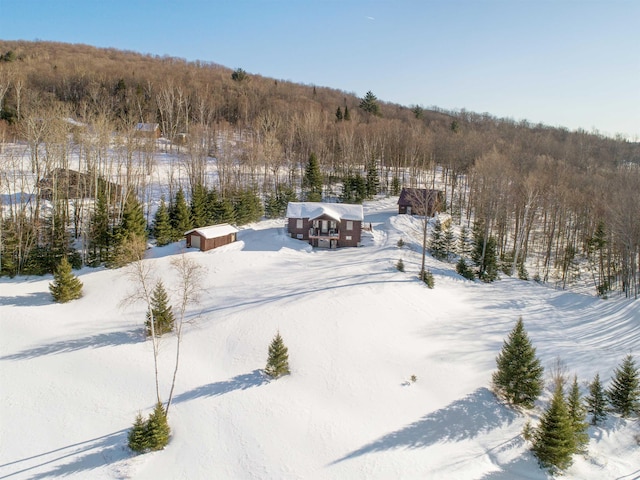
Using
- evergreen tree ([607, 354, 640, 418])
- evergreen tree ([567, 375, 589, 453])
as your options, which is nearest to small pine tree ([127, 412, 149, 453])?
evergreen tree ([567, 375, 589, 453])

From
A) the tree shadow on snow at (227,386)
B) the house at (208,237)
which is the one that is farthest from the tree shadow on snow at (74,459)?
the house at (208,237)

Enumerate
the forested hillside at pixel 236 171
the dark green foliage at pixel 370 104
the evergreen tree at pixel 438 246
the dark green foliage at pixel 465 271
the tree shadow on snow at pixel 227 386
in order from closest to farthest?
the tree shadow on snow at pixel 227 386 < the forested hillside at pixel 236 171 < the dark green foliage at pixel 465 271 < the evergreen tree at pixel 438 246 < the dark green foliage at pixel 370 104

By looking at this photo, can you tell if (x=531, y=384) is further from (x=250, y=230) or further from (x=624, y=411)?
(x=250, y=230)

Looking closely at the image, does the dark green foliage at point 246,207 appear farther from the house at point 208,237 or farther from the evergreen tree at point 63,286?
the evergreen tree at point 63,286

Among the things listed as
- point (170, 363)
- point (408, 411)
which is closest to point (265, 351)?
point (170, 363)

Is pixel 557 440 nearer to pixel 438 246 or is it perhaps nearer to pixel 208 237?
pixel 438 246

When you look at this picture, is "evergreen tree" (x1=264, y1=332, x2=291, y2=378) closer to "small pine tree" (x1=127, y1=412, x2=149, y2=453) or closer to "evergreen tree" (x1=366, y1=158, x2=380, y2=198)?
"small pine tree" (x1=127, y1=412, x2=149, y2=453)

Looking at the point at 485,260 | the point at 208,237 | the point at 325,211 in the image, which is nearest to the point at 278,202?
the point at 325,211
